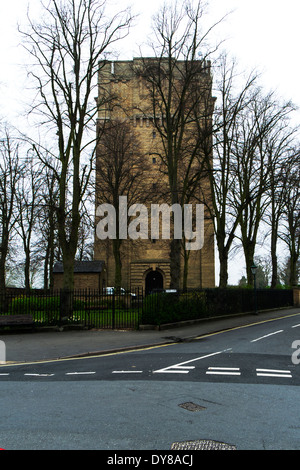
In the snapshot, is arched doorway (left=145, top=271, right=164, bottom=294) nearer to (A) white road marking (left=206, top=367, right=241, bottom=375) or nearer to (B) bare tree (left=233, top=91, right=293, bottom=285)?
(B) bare tree (left=233, top=91, right=293, bottom=285)

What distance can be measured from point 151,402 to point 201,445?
198 cm

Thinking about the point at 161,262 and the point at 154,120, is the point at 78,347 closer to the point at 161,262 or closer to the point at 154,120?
the point at 154,120

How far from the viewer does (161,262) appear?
1874 inches

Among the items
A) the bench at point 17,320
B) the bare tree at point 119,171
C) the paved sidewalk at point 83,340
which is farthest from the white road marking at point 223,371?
the bare tree at point 119,171

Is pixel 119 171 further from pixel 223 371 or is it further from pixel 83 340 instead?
pixel 223 371

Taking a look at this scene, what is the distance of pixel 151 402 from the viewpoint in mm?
6422

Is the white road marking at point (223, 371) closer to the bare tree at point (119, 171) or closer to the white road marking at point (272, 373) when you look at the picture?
the white road marking at point (272, 373)

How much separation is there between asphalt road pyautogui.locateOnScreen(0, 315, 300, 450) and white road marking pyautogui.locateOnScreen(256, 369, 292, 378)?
0.08ft

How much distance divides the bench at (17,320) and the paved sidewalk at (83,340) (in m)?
0.44

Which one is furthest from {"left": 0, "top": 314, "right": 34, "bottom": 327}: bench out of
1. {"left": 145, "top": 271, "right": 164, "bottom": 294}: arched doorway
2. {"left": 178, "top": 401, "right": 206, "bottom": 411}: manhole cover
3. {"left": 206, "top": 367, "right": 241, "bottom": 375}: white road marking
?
{"left": 145, "top": 271, "right": 164, "bottom": 294}: arched doorway

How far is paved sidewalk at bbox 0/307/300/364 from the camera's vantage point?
1255 cm

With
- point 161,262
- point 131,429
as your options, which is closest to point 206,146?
point 131,429

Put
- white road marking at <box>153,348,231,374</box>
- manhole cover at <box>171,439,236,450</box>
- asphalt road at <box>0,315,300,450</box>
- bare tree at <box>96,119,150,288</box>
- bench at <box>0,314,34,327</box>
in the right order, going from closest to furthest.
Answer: manhole cover at <box>171,439,236,450</box>
asphalt road at <box>0,315,300,450</box>
white road marking at <box>153,348,231,374</box>
bench at <box>0,314,34,327</box>
bare tree at <box>96,119,150,288</box>
